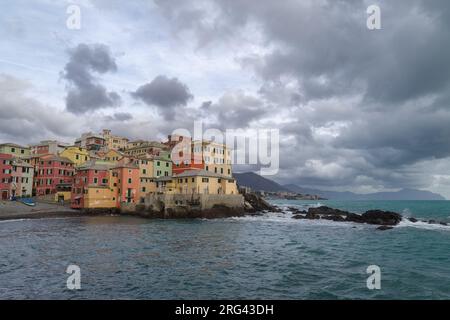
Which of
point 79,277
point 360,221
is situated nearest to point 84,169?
point 79,277

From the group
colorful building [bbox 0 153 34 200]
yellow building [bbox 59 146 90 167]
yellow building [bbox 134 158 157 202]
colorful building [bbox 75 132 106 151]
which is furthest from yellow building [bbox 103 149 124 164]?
colorful building [bbox 75 132 106 151]

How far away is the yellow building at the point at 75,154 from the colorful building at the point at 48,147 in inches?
172

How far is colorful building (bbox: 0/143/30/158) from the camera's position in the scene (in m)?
89.0

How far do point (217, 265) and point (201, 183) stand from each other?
150 feet

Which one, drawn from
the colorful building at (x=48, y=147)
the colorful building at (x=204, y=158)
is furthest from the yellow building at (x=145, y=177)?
the colorful building at (x=48, y=147)

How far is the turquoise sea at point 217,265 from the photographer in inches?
750

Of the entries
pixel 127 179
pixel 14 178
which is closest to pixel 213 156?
pixel 127 179

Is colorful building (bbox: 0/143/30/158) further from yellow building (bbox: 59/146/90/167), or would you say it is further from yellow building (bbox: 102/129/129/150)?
yellow building (bbox: 102/129/129/150)

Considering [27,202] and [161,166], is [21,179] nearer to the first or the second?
[27,202]

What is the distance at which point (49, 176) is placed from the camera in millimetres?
85875

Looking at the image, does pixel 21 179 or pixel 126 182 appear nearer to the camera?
pixel 126 182

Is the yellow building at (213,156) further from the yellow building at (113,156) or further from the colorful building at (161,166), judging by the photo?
the yellow building at (113,156)

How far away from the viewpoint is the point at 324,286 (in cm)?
2030
